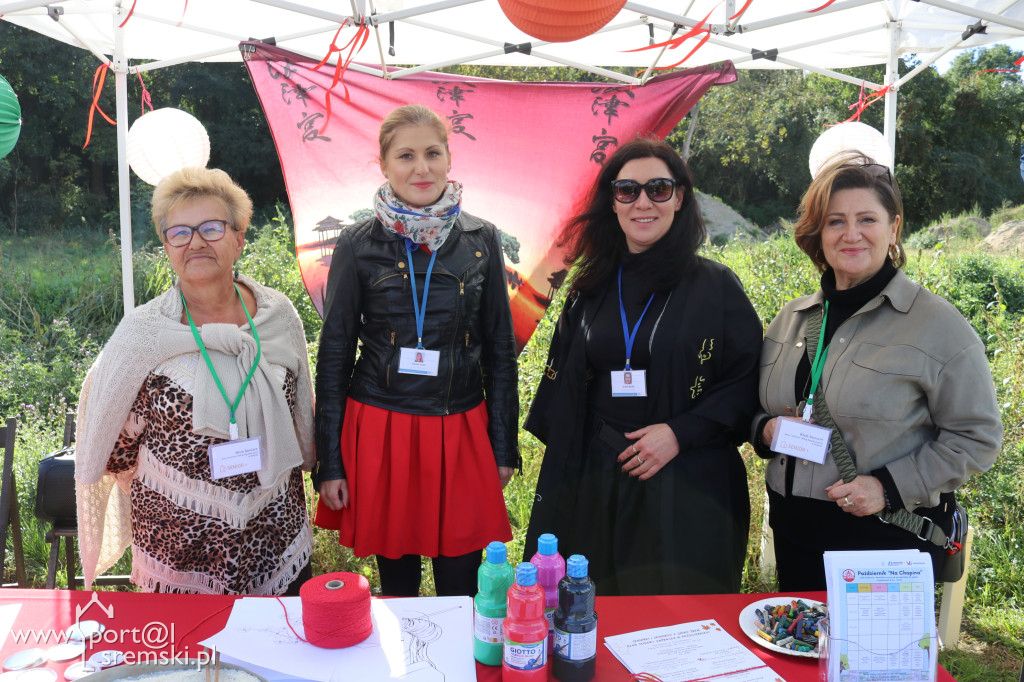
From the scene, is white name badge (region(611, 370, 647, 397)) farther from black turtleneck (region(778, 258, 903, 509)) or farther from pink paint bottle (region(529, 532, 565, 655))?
pink paint bottle (region(529, 532, 565, 655))

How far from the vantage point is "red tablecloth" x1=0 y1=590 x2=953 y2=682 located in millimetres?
1380

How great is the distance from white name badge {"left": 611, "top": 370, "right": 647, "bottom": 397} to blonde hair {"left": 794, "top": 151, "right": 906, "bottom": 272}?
0.61m

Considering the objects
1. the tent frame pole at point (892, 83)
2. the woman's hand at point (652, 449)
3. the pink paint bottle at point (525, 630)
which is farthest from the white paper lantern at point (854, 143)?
the pink paint bottle at point (525, 630)

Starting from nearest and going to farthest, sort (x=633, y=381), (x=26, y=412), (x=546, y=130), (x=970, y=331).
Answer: (x=970, y=331) → (x=633, y=381) → (x=546, y=130) → (x=26, y=412)

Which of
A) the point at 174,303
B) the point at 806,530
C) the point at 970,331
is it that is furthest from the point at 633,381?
the point at 174,303

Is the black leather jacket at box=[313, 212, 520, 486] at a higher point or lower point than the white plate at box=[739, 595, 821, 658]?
higher

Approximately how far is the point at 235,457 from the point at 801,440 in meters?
1.51

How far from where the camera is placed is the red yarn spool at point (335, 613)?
1.34 m

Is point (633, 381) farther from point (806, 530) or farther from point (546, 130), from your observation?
point (546, 130)

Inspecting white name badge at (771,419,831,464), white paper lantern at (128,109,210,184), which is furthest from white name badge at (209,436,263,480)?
white paper lantern at (128,109,210,184)

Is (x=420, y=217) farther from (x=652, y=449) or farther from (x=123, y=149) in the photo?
(x=123, y=149)

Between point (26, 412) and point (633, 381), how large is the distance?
4717mm

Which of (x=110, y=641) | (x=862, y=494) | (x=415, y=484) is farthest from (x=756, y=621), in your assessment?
(x=110, y=641)

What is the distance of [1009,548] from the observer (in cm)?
366
